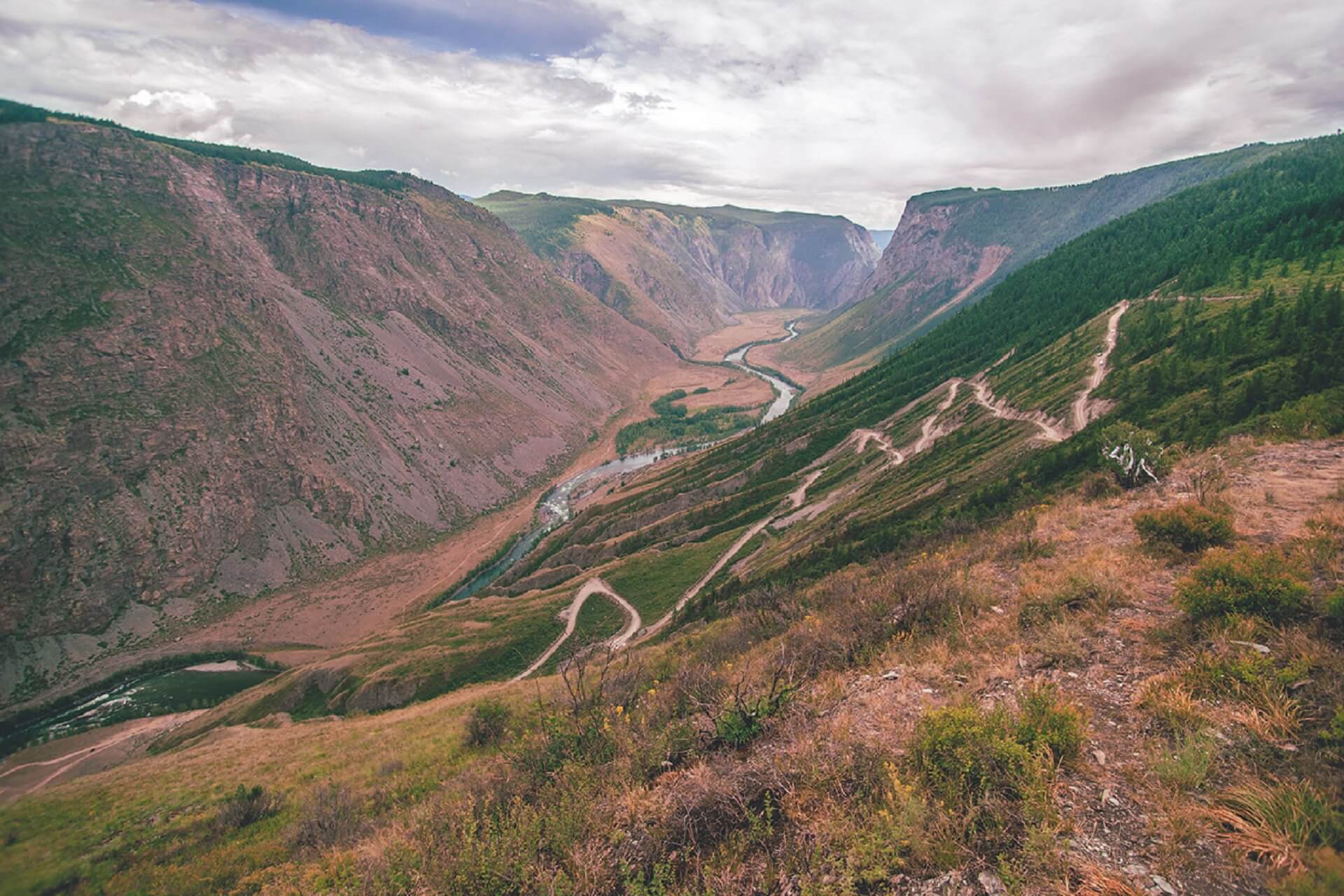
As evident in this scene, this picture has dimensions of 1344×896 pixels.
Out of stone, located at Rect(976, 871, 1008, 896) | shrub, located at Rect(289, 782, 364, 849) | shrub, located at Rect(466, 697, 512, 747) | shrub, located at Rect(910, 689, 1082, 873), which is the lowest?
shrub, located at Rect(466, 697, 512, 747)

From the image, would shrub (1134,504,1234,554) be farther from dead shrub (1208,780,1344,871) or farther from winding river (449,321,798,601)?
winding river (449,321,798,601)

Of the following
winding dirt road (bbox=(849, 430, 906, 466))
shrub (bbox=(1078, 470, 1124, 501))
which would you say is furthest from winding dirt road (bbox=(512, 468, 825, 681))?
shrub (bbox=(1078, 470, 1124, 501))

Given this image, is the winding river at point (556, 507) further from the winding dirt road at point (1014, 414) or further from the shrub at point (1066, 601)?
the shrub at point (1066, 601)

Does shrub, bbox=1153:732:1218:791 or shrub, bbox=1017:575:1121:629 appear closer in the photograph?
shrub, bbox=1153:732:1218:791

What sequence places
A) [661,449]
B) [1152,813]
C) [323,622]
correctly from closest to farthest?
1. [1152,813]
2. [323,622]
3. [661,449]

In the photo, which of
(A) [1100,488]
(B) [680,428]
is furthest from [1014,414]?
(B) [680,428]

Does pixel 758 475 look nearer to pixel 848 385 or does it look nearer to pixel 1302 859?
pixel 848 385

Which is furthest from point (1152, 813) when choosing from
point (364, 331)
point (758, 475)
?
point (364, 331)
